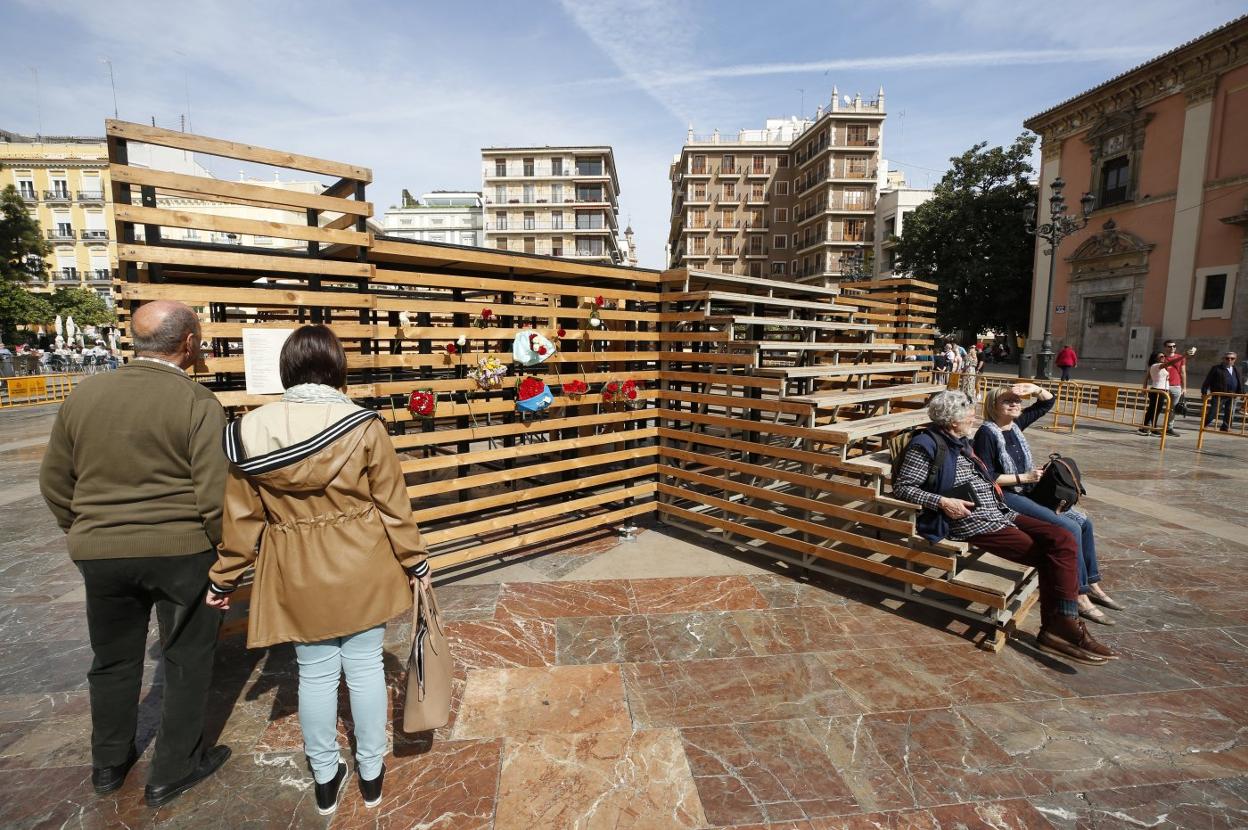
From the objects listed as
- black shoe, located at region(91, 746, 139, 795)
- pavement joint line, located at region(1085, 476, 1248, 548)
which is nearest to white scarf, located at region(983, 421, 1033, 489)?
pavement joint line, located at region(1085, 476, 1248, 548)

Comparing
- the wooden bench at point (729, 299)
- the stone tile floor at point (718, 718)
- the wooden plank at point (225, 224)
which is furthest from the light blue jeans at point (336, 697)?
the wooden bench at point (729, 299)

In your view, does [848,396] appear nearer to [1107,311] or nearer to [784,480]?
[784,480]

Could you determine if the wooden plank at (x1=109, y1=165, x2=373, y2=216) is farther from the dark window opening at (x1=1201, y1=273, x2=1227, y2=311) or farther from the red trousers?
the dark window opening at (x1=1201, y1=273, x2=1227, y2=311)

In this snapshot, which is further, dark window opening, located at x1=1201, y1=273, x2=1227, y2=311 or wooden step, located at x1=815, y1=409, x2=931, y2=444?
dark window opening, located at x1=1201, y1=273, x2=1227, y2=311

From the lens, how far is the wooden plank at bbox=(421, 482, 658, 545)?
13.0ft

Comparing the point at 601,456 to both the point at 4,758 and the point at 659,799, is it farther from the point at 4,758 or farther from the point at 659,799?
the point at 4,758

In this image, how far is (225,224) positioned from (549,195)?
57.0 meters

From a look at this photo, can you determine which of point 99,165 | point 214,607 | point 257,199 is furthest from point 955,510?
point 99,165

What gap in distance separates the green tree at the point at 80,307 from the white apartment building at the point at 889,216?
54.2 m

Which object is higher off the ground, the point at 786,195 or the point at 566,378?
the point at 786,195

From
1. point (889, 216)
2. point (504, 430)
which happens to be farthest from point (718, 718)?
point (889, 216)

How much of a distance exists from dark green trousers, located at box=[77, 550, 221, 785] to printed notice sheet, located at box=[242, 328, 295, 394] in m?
1.10

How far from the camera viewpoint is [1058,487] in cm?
366

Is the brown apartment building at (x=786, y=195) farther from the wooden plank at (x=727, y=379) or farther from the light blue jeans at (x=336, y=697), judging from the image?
the light blue jeans at (x=336, y=697)
